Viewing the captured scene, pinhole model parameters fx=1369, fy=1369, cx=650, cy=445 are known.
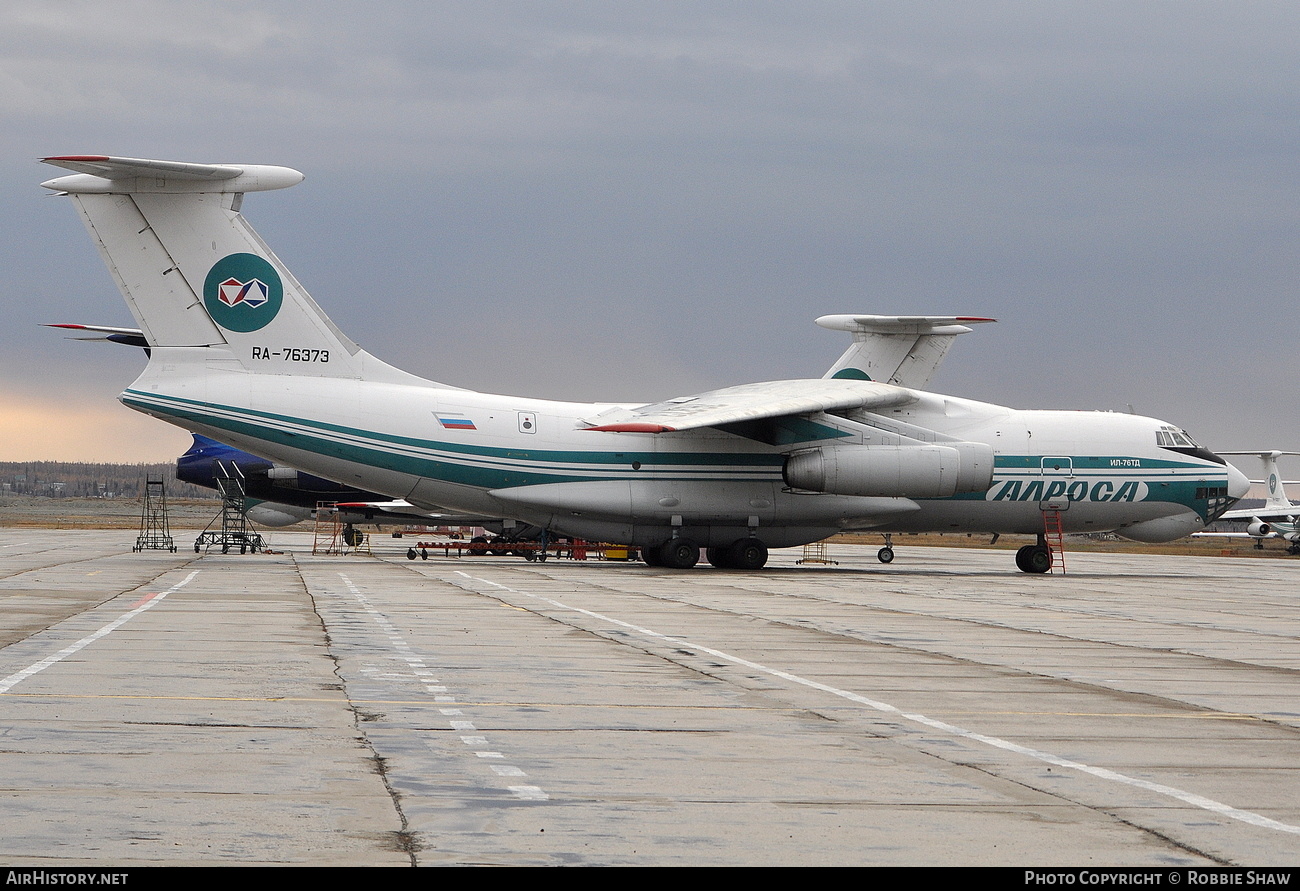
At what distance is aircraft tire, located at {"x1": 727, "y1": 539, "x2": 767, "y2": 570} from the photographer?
110 feet

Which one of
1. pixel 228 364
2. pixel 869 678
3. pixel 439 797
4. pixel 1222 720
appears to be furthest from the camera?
pixel 228 364


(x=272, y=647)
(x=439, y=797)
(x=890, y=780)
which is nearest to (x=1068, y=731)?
(x=890, y=780)

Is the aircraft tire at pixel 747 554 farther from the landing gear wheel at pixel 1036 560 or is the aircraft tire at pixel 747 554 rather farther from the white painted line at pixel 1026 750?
the white painted line at pixel 1026 750

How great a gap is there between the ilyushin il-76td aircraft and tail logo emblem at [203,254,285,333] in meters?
0.03

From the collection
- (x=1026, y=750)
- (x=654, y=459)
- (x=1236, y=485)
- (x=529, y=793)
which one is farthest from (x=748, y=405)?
(x=529, y=793)

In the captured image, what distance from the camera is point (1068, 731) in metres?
9.35

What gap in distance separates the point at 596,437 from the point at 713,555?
4810mm

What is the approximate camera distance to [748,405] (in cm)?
3059

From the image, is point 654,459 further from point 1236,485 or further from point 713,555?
point 1236,485

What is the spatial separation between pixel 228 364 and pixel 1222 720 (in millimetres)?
23952

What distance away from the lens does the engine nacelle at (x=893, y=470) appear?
3128 cm
